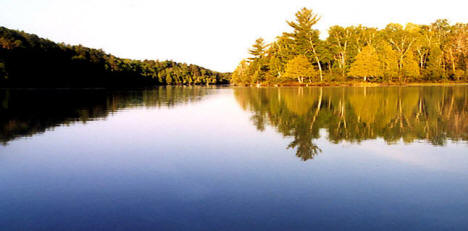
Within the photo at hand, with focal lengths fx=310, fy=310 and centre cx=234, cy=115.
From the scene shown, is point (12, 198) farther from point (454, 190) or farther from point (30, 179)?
point (454, 190)

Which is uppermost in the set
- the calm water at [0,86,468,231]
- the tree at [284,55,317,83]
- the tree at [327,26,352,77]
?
the tree at [327,26,352,77]

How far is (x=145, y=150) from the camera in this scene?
8.89 m

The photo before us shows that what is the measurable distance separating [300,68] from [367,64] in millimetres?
12709

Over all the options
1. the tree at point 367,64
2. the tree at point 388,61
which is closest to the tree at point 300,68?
the tree at point 367,64

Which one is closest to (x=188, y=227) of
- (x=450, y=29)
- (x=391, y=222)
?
(x=391, y=222)

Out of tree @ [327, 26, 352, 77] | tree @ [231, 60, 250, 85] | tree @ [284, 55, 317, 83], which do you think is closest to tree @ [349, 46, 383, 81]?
tree @ [327, 26, 352, 77]

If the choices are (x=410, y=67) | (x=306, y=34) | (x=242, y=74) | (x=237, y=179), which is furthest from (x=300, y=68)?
(x=237, y=179)

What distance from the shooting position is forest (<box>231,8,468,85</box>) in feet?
205

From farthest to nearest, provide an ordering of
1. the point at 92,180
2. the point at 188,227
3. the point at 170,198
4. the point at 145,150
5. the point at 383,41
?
the point at 383,41 → the point at 145,150 → the point at 92,180 → the point at 170,198 → the point at 188,227

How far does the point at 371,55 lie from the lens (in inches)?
2373

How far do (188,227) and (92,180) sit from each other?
2.99 m

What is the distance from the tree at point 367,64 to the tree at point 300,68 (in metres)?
8.58

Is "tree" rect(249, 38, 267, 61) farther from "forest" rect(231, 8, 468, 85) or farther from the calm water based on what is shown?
the calm water

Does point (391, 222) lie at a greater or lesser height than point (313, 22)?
lesser
